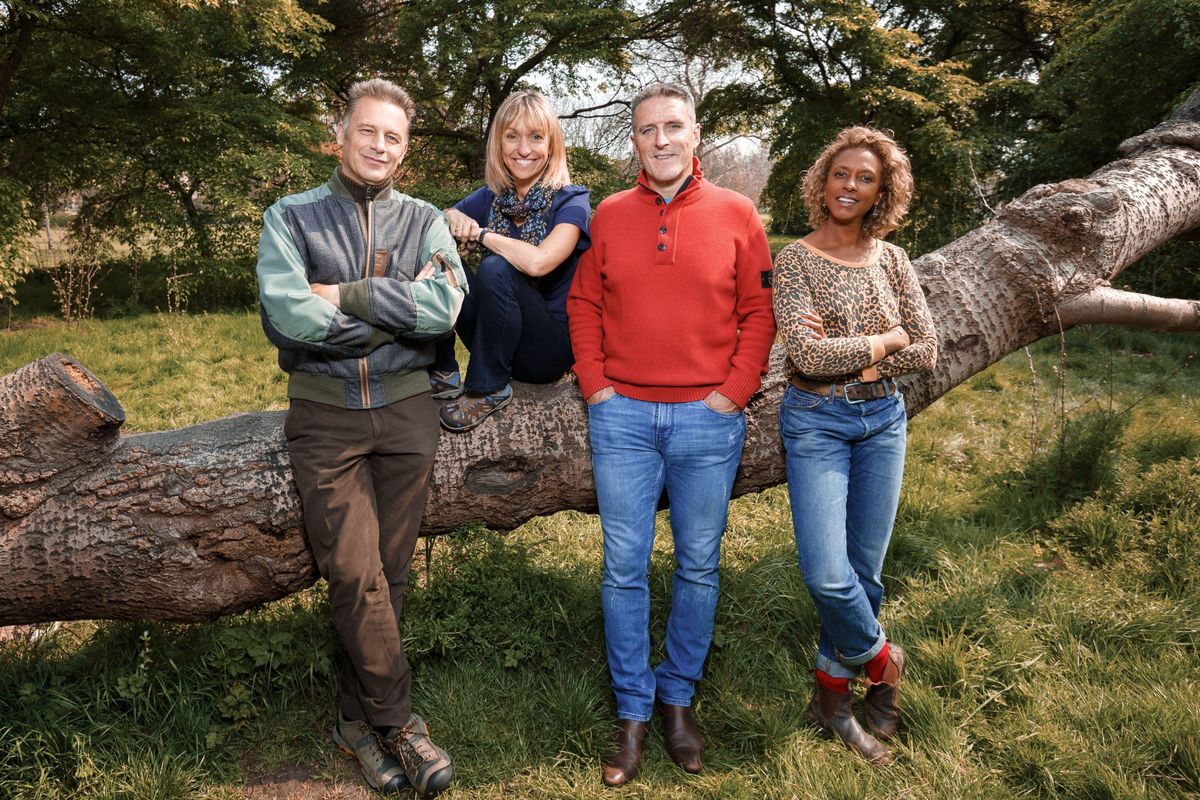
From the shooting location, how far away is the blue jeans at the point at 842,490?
2.61 m

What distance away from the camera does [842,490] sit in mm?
2635

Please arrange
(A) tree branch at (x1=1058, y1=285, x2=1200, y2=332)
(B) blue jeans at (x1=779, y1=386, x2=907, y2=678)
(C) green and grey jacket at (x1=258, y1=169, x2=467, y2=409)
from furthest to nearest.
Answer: (A) tree branch at (x1=1058, y1=285, x2=1200, y2=332) → (B) blue jeans at (x1=779, y1=386, x2=907, y2=678) → (C) green and grey jacket at (x1=258, y1=169, x2=467, y2=409)

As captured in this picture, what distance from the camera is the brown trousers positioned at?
2496 millimetres

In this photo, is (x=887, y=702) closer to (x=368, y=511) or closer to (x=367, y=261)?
(x=368, y=511)

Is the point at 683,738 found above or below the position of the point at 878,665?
below

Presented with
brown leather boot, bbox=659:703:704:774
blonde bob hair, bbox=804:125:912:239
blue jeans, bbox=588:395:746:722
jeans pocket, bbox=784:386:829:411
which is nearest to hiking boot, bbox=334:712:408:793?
blue jeans, bbox=588:395:746:722

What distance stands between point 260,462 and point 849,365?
2158 mm

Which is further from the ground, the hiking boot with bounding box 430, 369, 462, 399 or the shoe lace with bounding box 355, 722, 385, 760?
the hiking boot with bounding box 430, 369, 462, 399

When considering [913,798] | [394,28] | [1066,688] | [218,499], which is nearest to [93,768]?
[218,499]

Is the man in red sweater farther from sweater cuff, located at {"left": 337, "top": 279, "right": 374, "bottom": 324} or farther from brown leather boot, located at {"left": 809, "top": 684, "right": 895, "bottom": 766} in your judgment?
sweater cuff, located at {"left": 337, "top": 279, "right": 374, "bottom": 324}

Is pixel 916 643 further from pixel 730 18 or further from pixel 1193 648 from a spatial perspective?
pixel 730 18

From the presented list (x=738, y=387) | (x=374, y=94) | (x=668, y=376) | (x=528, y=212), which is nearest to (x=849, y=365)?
(x=738, y=387)

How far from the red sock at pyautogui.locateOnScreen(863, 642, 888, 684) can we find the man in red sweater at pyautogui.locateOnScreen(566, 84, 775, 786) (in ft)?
2.09

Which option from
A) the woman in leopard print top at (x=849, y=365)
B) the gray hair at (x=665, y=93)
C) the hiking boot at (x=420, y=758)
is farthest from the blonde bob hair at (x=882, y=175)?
the hiking boot at (x=420, y=758)
